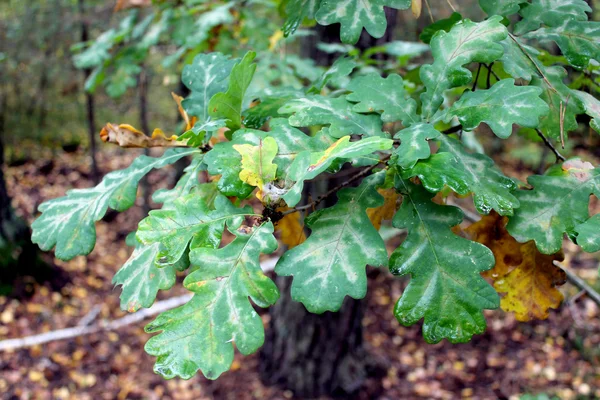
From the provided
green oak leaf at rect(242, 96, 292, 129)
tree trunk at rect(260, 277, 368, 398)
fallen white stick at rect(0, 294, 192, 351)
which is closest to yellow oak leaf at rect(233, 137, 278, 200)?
green oak leaf at rect(242, 96, 292, 129)

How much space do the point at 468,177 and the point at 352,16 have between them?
41 cm

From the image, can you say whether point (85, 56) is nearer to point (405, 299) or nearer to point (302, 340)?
point (302, 340)

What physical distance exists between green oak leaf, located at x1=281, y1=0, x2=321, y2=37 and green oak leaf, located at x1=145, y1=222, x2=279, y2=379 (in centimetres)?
49

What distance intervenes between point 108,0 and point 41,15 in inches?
36.9

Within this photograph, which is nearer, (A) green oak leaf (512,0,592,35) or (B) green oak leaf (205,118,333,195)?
(B) green oak leaf (205,118,333,195)

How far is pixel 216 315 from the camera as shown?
0.70m

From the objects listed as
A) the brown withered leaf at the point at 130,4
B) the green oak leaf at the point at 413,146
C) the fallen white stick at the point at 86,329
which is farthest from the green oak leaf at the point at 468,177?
the fallen white stick at the point at 86,329

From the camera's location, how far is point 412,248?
79cm

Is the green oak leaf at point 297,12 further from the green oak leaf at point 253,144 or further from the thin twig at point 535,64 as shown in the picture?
the thin twig at point 535,64

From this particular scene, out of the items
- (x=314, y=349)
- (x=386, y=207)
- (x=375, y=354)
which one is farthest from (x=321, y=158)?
(x=375, y=354)

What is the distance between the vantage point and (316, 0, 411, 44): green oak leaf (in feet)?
3.02

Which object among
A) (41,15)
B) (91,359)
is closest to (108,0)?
(41,15)

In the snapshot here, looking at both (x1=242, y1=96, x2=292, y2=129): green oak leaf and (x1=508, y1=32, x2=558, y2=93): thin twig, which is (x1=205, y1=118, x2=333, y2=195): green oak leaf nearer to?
(x1=242, y1=96, x2=292, y2=129): green oak leaf

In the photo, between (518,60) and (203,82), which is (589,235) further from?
(203,82)
